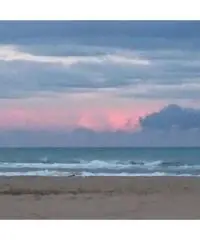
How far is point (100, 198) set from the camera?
3117mm

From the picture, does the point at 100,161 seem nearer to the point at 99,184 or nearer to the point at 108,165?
the point at 108,165

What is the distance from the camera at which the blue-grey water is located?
2820 mm

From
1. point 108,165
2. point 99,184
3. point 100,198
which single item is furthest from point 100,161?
point 100,198

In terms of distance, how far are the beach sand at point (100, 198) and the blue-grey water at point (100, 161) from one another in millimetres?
44

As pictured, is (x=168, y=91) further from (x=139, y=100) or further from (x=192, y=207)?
(x=192, y=207)

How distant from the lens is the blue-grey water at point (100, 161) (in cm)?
282

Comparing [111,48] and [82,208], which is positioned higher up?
[111,48]

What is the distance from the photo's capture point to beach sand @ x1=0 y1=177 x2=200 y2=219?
287 centimetres

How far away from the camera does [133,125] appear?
9.40 feet

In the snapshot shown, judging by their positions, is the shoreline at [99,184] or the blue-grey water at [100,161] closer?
the blue-grey water at [100,161]

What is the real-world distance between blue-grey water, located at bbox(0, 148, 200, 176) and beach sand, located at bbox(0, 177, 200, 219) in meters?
0.04

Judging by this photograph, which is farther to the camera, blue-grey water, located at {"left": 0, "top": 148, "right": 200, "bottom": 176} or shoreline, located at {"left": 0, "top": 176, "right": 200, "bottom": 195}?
shoreline, located at {"left": 0, "top": 176, "right": 200, "bottom": 195}
